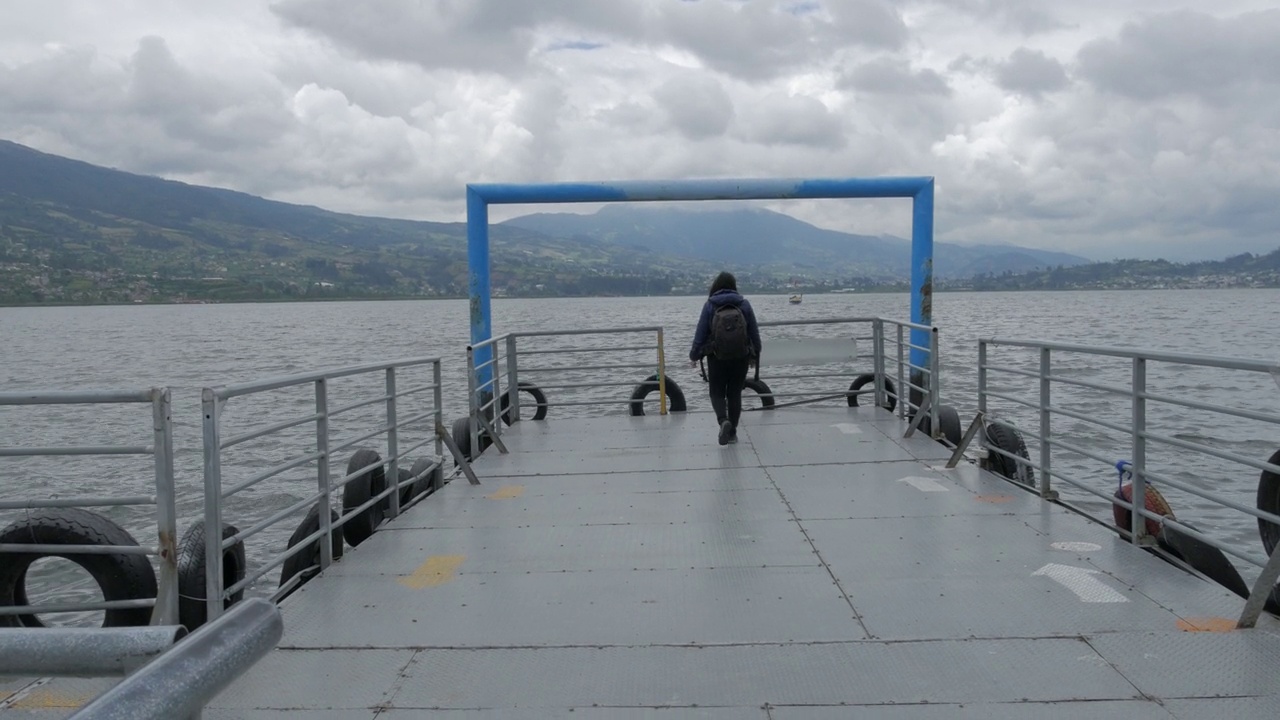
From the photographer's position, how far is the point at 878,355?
12055 mm

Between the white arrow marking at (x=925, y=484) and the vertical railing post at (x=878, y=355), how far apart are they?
3982mm

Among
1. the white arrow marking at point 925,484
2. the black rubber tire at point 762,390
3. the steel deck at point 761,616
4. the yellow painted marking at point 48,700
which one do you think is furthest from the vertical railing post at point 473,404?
the yellow painted marking at point 48,700

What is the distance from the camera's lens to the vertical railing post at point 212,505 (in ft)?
14.5

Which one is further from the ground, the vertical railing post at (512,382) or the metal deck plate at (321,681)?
the vertical railing post at (512,382)

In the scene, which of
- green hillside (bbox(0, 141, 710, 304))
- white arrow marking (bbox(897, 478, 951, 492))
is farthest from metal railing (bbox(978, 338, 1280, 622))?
green hillside (bbox(0, 141, 710, 304))

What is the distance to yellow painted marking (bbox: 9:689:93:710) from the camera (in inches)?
143

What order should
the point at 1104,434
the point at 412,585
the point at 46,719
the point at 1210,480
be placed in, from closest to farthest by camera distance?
1. the point at 46,719
2. the point at 412,585
3. the point at 1210,480
4. the point at 1104,434

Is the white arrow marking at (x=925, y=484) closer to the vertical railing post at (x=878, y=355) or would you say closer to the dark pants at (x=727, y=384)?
the dark pants at (x=727, y=384)

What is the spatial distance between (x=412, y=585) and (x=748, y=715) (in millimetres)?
2415

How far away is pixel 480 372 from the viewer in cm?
1063

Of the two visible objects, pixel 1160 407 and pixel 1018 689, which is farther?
pixel 1160 407

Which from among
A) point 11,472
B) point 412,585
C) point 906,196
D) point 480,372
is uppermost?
point 906,196

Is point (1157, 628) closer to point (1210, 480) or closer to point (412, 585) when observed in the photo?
point (412, 585)

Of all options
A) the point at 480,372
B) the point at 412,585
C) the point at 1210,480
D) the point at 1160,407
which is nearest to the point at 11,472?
the point at 480,372
